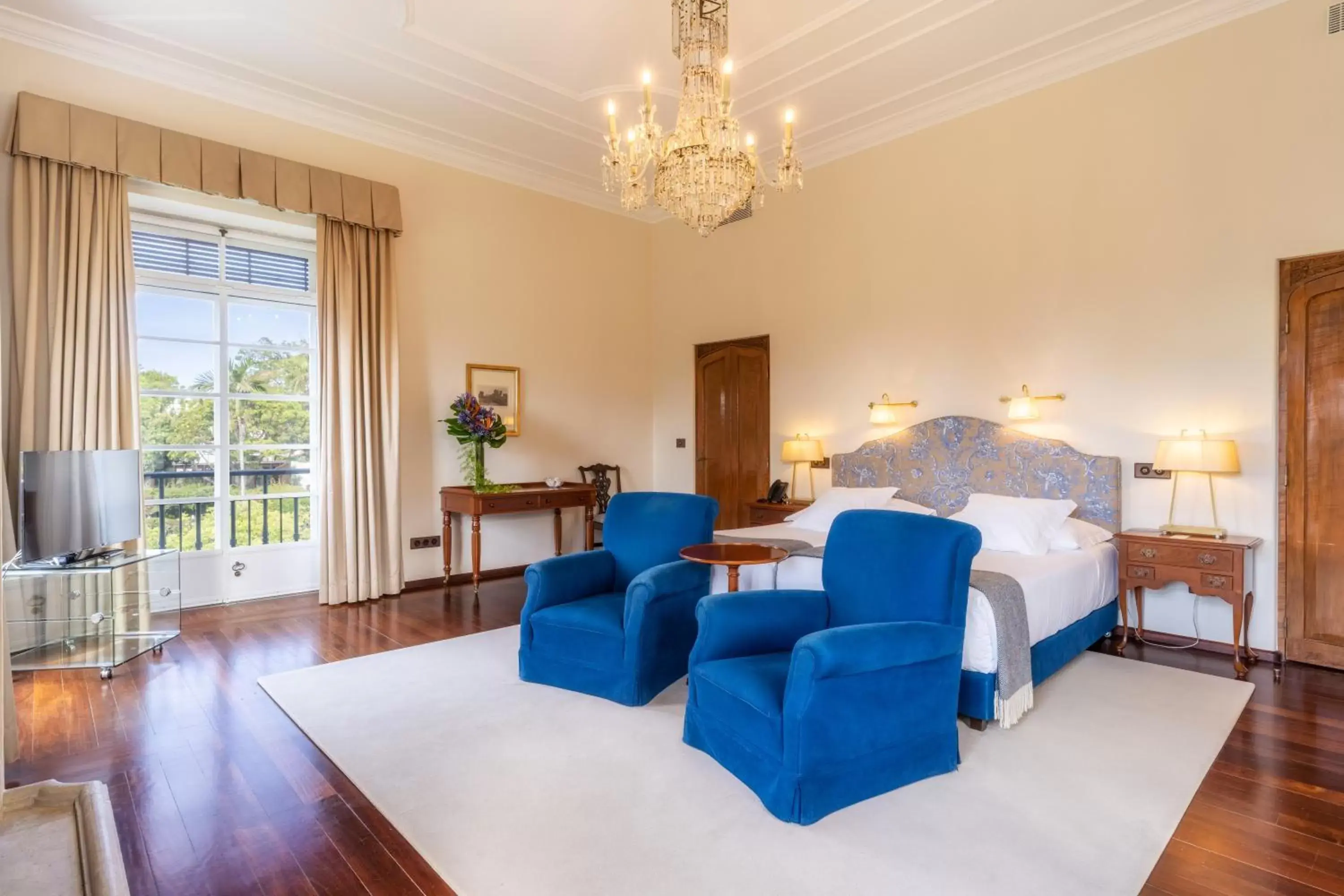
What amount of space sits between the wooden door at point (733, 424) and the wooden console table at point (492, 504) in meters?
1.33

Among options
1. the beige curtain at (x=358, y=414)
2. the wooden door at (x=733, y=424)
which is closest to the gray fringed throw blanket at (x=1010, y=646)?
the wooden door at (x=733, y=424)

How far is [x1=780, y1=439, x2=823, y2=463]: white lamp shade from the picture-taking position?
5828mm

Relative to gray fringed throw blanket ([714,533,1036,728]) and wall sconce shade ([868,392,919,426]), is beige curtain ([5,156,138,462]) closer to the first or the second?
gray fringed throw blanket ([714,533,1036,728])

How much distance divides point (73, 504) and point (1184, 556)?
6.00m

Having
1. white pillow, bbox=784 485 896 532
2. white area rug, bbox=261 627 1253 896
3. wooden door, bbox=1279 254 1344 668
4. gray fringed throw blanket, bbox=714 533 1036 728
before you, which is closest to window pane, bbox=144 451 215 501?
white area rug, bbox=261 627 1253 896

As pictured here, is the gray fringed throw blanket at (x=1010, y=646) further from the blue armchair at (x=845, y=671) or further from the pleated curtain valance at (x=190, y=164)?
the pleated curtain valance at (x=190, y=164)

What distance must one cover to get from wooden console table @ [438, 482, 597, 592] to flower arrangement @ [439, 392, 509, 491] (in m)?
0.15

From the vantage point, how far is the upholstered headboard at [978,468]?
4.45m

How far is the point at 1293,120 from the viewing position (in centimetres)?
378

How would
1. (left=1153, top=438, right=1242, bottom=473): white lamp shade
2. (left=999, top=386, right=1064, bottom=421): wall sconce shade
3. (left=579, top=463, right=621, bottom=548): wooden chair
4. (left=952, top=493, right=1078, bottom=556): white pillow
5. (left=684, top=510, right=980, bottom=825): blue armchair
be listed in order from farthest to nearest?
(left=579, top=463, right=621, bottom=548): wooden chair
(left=999, top=386, right=1064, bottom=421): wall sconce shade
(left=952, top=493, right=1078, bottom=556): white pillow
(left=1153, top=438, right=1242, bottom=473): white lamp shade
(left=684, top=510, right=980, bottom=825): blue armchair

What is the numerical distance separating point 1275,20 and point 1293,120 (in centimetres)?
58

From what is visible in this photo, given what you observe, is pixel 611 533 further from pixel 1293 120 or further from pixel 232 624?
pixel 1293 120

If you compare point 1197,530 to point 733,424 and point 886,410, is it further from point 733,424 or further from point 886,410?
point 733,424

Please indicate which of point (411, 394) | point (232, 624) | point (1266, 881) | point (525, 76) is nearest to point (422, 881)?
point (1266, 881)
